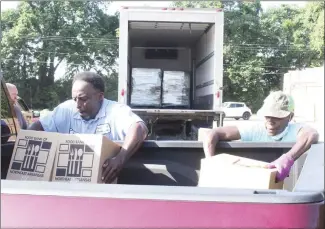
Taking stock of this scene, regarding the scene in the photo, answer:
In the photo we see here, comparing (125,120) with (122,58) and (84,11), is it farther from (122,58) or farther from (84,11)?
(84,11)

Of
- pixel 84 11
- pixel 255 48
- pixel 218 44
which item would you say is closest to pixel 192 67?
pixel 218 44

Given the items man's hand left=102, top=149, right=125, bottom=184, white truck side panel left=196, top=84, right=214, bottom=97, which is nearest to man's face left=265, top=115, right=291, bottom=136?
man's hand left=102, top=149, right=125, bottom=184

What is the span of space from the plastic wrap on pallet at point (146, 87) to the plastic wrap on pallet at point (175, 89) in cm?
14

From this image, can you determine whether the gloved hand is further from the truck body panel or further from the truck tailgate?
the truck tailgate

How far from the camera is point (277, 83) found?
91.1 feet

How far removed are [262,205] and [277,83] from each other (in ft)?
88.6

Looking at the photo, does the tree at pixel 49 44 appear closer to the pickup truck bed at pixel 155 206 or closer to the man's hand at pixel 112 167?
the man's hand at pixel 112 167

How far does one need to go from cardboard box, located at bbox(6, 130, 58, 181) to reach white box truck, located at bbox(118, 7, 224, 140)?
5064 millimetres

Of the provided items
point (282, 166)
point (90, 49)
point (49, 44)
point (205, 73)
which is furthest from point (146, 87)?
point (49, 44)

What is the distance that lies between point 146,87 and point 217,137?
6194 mm

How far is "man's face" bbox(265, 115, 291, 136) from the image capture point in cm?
339

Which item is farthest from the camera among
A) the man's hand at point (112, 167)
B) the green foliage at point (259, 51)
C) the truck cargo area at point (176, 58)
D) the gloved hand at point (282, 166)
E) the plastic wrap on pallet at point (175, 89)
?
the green foliage at point (259, 51)

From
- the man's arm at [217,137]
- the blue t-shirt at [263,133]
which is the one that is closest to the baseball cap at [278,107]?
the blue t-shirt at [263,133]

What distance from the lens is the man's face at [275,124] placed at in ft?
11.1
